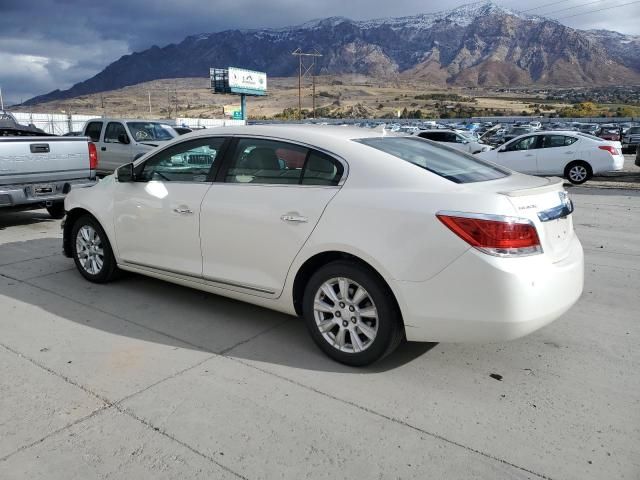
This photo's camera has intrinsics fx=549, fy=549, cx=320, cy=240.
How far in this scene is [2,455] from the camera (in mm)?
2744

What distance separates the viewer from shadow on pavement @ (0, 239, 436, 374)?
3926 millimetres

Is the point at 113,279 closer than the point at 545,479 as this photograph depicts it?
No

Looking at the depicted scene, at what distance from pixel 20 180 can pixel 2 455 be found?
5.72 meters

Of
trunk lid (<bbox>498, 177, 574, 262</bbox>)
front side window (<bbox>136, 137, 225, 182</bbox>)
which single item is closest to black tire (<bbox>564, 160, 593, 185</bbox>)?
trunk lid (<bbox>498, 177, 574, 262</bbox>)

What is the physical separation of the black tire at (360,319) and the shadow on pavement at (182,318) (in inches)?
4.4

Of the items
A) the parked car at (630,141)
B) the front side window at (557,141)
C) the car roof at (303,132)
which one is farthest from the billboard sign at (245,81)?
the car roof at (303,132)

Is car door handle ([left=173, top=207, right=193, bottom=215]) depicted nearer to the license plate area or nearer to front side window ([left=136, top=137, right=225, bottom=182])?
front side window ([left=136, top=137, right=225, bottom=182])

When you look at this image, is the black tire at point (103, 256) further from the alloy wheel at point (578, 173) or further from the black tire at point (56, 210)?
the alloy wheel at point (578, 173)

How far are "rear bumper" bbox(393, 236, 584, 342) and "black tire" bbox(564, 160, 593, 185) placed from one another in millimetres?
12910

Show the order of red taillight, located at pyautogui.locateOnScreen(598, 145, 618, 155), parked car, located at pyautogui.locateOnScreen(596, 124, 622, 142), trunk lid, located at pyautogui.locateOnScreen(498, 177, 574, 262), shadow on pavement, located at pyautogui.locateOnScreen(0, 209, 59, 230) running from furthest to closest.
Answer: parked car, located at pyautogui.locateOnScreen(596, 124, 622, 142)
red taillight, located at pyautogui.locateOnScreen(598, 145, 618, 155)
shadow on pavement, located at pyautogui.locateOnScreen(0, 209, 59, 230)
trunk lid, located at pyautogui.locateOnScreen(498, 177, 574, 262)

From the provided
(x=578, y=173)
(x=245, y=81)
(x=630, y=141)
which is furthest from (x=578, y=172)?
(x=245, y=81)

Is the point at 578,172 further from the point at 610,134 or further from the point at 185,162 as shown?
the point at 610,134

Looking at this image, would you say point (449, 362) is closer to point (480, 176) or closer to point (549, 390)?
point (549, 390)

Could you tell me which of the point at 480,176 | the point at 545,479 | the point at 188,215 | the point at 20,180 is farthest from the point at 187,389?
the point at 20,180
